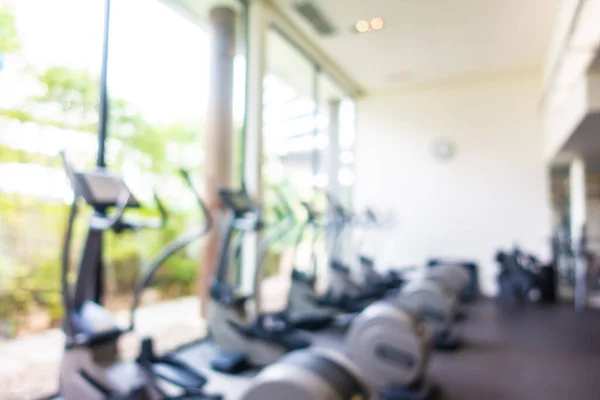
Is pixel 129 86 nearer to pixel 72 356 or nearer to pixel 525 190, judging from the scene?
pixel 72 356

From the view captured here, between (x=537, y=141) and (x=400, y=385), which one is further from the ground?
(x=537, y=141)

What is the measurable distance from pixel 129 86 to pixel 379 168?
16.7 ft

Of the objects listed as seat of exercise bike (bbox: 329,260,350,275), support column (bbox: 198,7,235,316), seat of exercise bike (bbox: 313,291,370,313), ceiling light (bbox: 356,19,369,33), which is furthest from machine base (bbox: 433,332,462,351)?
ceiling light (bbox: 356,19,369,33)

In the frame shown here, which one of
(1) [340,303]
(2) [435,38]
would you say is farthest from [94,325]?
(2) [435,38]

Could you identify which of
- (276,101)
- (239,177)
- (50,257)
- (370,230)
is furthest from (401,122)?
(50,257)

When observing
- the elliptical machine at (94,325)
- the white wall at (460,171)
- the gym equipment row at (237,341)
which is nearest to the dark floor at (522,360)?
the gym equipment row at (237,341)

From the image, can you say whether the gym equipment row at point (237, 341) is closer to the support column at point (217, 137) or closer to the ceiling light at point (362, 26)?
the support column at point (217, 137)

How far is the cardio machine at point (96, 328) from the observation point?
6.50 feet

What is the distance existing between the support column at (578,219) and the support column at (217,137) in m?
5.06

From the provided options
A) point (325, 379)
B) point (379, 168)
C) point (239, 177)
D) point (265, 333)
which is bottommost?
point (265, 333)

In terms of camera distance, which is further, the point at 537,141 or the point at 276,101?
the point at 537,141

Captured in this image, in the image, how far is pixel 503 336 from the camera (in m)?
4.20

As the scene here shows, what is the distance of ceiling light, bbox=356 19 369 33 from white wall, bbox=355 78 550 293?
256cm

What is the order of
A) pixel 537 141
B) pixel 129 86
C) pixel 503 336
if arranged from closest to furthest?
pixel 129 86 < pixel 503 336 < pixel 537 141
